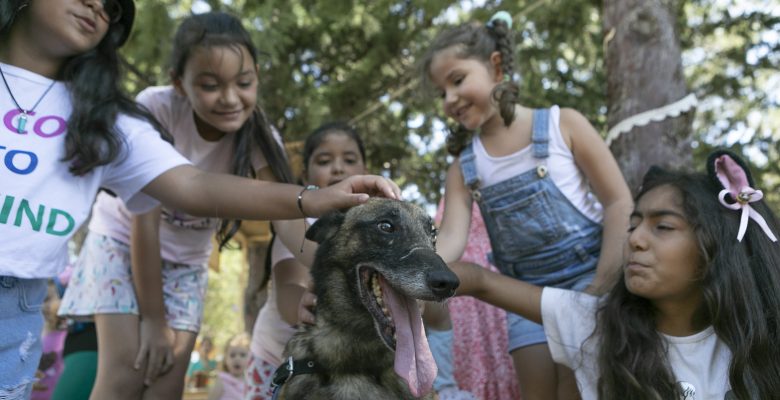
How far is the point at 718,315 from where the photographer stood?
133 inches

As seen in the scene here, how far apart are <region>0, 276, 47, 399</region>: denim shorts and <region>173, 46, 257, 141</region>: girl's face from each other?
1.53 meters

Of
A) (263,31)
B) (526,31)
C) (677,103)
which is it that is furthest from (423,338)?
(526,31)

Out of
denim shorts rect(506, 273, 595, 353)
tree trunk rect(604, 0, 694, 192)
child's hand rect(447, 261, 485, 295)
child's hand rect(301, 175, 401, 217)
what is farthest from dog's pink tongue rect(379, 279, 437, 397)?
tree trunk rect(604, 0, 694, 192)

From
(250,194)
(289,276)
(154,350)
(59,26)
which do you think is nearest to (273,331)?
(289,276)

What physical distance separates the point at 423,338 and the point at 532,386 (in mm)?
1723

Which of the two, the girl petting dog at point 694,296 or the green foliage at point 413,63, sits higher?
the green foliage at point 413,63

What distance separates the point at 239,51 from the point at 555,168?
83.7 inches

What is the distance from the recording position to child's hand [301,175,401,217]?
9.48 feet

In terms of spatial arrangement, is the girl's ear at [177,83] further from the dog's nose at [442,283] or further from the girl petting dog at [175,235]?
the dog's nose at [442,283]

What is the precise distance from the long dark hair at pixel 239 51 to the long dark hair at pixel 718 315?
7.34 feet

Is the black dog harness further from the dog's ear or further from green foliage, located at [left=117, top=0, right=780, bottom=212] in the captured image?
green foliage, located at [left=117, top=0, right=780, bottom=212]

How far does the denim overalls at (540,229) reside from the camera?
419 cm

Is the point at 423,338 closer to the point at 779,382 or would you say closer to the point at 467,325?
the point at 779,382

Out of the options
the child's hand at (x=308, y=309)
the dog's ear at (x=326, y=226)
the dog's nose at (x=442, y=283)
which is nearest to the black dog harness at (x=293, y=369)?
the child's hand at (x=308, y=309)
